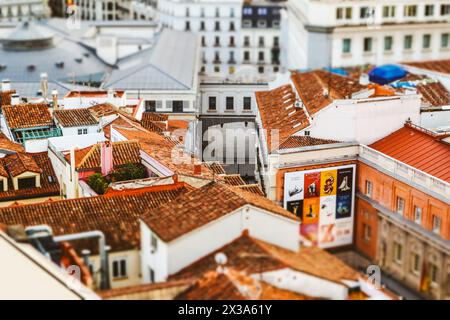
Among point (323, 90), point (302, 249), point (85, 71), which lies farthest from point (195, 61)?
point (302, 249)

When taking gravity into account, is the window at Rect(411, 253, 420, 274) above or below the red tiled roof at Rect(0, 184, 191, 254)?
above

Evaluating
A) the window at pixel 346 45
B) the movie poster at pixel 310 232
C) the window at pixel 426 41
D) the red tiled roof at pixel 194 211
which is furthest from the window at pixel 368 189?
the window at pixel 426 41

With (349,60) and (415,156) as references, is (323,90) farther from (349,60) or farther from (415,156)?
(349,60)

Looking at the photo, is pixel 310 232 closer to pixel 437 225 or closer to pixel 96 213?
pixel 437 225

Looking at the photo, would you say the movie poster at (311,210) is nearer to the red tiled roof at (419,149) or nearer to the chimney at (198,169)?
the chimney at (198,169)

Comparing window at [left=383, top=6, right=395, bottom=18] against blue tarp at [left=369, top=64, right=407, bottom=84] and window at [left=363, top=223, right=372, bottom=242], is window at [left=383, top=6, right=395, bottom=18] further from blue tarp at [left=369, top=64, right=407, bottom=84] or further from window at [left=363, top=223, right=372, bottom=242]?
window at [left=363, top=223, right=372, bottom=242]

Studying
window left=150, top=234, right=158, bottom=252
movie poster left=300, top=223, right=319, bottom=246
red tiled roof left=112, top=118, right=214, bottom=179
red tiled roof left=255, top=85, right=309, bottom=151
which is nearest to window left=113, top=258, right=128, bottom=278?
window left=150, top=234, right=158, bottom=252
